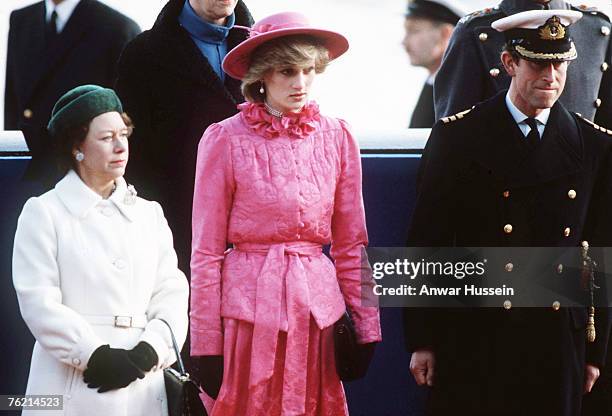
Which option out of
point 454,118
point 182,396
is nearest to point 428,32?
Result: point 454,118

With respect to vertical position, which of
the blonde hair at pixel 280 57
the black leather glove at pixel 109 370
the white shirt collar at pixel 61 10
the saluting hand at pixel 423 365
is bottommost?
the black leather glove at pixel 109 370

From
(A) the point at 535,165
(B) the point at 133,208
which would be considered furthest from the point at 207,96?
(A) the point at 535,165

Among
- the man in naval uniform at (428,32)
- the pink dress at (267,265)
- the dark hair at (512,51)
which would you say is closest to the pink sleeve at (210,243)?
the pink dress at (267,265)

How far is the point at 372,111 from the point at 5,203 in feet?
3.67

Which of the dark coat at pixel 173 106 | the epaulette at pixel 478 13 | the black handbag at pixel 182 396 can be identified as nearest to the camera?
the black handbag at pixel 182 396

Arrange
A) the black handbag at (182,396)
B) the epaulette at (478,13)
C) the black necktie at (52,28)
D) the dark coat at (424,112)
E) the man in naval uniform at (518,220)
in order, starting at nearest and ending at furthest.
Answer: the black handbag at (182,396), the man in naval uniform at (518,220), the epaulette at (478,13), the black necktie at (52,28), the dark coat at (424,112)

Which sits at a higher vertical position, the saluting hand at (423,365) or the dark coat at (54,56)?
the dark coat at (54,56)

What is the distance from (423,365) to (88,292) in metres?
0.90

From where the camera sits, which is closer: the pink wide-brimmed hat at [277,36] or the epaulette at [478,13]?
the pink wide-brimmed hat at [277,36]

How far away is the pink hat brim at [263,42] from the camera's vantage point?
342 cm

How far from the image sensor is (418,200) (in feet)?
11.9

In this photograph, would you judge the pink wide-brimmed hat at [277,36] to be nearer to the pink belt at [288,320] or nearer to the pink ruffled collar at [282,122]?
the pink ruffled collar at [282,122]

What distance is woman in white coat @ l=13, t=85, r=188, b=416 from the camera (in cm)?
339

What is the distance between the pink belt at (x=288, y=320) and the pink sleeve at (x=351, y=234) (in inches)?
5.2
